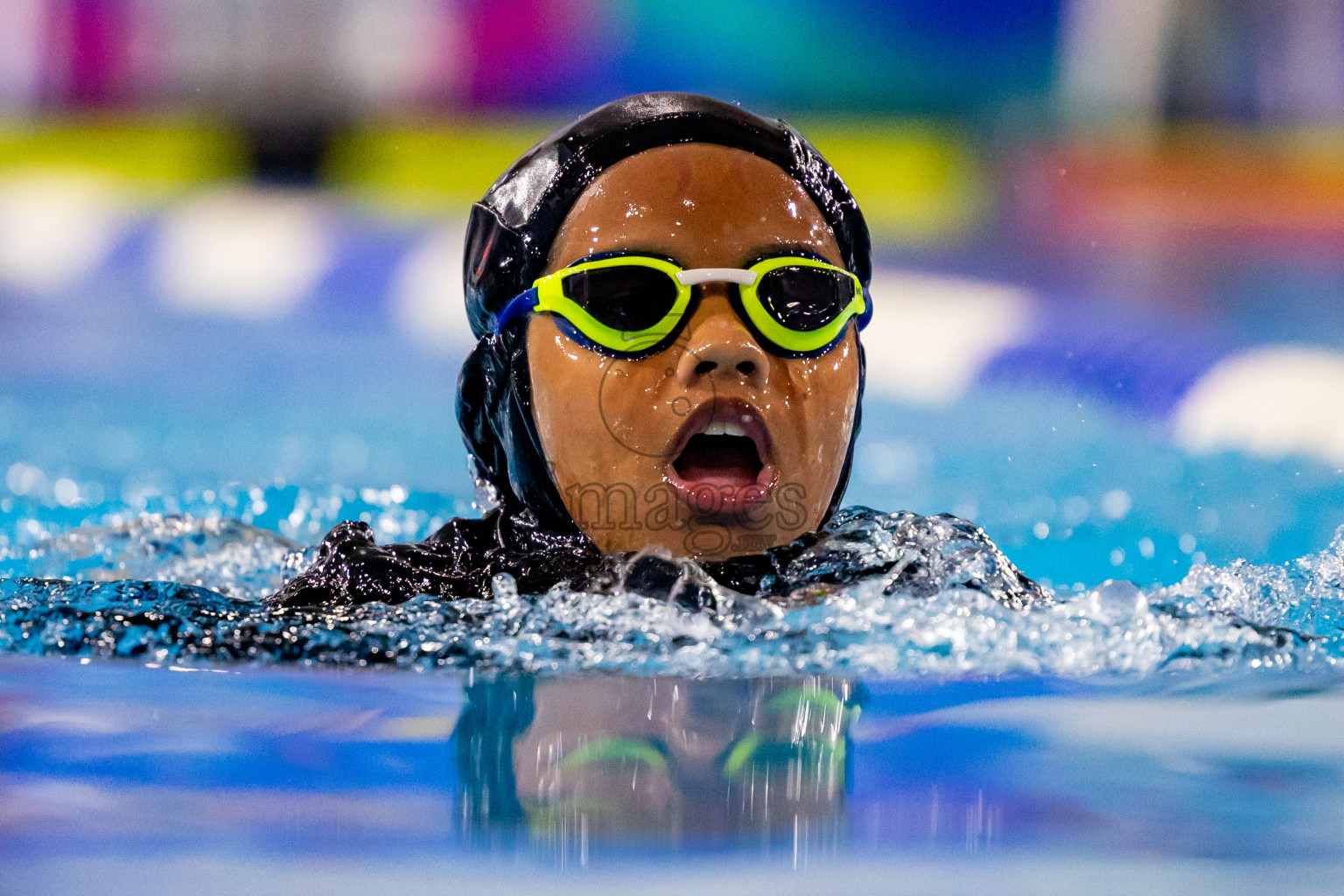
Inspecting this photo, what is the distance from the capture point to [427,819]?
3.60 feet

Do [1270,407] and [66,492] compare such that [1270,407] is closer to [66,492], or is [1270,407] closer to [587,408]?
[587,408]

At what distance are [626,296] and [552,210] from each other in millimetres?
211

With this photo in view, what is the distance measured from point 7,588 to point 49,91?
8052mm

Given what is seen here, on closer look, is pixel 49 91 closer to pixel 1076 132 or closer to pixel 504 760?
pixel 1076 132

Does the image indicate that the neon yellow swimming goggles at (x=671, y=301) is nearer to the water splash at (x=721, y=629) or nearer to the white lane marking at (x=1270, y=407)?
the water splash at (x=721, y=629)

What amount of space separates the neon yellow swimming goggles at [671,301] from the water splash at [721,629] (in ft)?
1.00

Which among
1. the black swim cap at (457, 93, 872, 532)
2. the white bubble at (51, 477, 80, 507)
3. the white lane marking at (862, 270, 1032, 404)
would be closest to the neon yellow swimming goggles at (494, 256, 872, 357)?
the black swim cap at (457, 93, 872, 532)

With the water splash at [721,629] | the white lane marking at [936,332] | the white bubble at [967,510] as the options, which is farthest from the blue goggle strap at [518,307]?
the white lane marking at [936,332]

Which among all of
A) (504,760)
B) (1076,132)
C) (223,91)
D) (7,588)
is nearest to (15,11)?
(223,91)

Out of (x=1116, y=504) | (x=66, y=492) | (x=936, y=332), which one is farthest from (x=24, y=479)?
(x=936, y=332)

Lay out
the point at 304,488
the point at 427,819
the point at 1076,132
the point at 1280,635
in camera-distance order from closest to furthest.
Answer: the point at 427,819, the point at 1280,635, the point at 304,488, the point at 1076,132

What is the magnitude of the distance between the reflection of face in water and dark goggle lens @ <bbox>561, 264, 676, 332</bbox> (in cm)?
55

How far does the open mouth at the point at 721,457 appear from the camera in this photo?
1.85 meters

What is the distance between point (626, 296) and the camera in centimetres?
188
